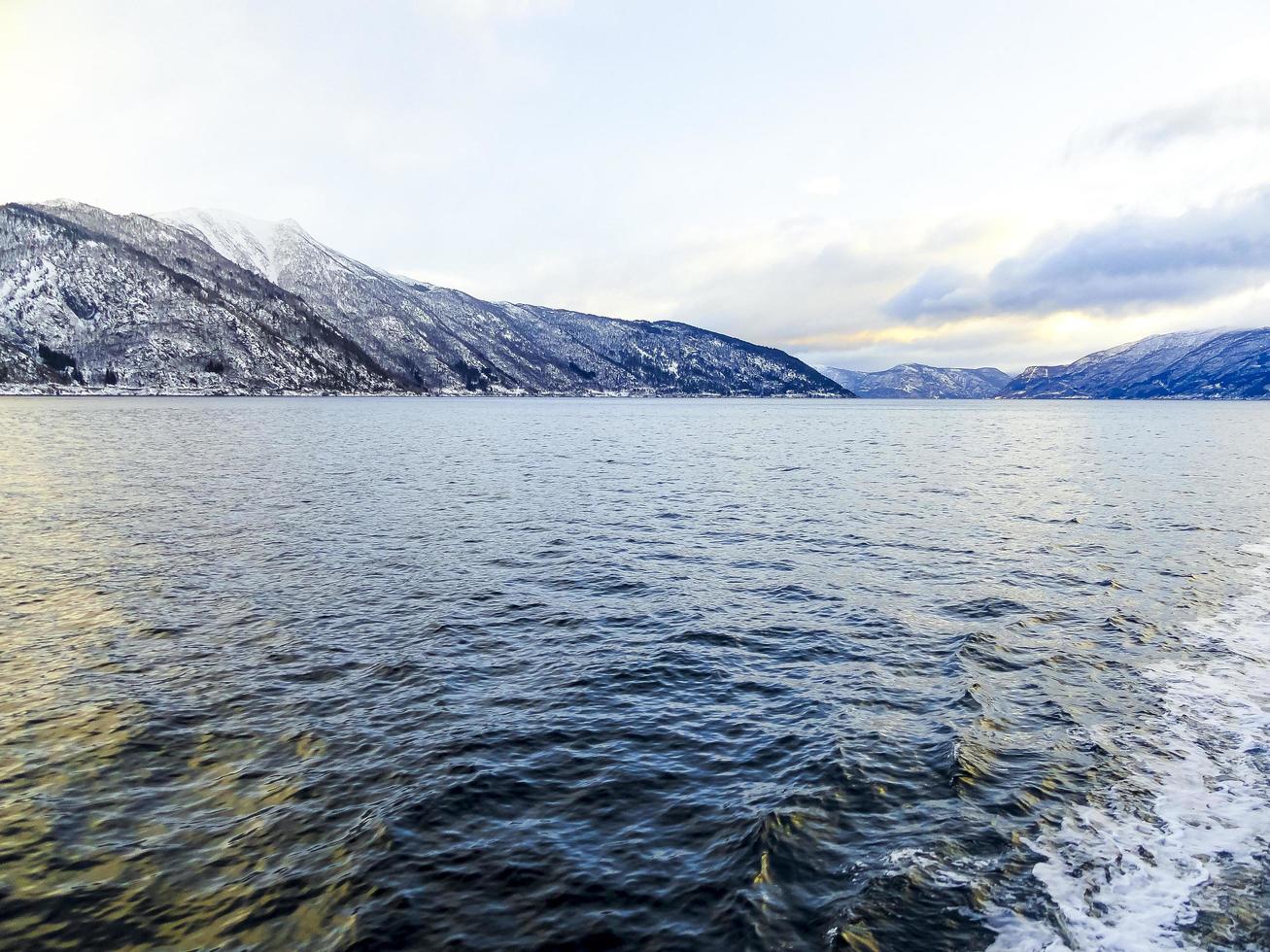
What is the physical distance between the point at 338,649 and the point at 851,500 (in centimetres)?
4298

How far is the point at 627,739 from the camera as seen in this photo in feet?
54.6

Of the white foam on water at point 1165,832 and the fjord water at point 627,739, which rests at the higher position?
the fjord water at point 627,739

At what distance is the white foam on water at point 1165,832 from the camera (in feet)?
35.3

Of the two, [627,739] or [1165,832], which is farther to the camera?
[627,739]

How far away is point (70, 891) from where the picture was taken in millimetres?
11117

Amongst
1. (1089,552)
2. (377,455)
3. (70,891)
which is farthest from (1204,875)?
(377,455)

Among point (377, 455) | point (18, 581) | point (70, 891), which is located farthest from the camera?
point (377, 455)

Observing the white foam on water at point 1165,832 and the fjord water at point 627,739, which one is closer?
the white foam on water at point 1165,832

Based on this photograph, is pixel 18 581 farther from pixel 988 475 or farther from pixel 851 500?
pixel 988 475

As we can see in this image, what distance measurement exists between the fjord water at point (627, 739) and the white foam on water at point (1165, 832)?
72mm

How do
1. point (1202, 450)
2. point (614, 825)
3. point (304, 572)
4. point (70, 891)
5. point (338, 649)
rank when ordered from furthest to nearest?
point (1202, 450) < point (304, 572) < point (338, 649) < point (614, 825) < point (70, 891)

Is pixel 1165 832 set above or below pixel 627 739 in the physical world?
below

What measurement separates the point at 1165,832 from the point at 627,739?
36.6 ft

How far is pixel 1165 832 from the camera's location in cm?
1303
